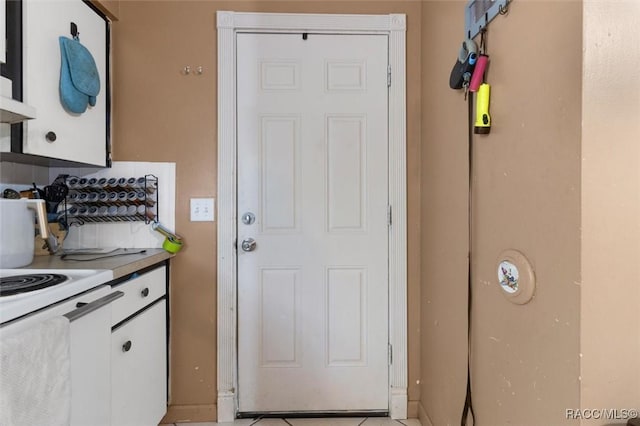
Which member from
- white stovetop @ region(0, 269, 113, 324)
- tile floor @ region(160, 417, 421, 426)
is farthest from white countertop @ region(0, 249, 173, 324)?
tile floor @ region(160, 417, 421, 426)

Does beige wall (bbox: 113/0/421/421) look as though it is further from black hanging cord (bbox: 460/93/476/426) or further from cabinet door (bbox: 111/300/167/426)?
black hanging cord (bbox: 460/93/476/426)

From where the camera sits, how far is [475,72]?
1.10 meters

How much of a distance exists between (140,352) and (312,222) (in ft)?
3.17

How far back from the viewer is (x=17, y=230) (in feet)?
4.01

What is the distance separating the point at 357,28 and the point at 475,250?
1302 millimetres

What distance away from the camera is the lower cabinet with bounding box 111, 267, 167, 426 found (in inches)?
49.4

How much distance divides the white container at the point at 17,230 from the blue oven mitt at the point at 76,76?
0.44 metres

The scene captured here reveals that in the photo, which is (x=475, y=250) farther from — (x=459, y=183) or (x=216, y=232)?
(x=216, y=232)

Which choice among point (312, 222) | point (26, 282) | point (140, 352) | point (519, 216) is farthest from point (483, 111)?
point (140, 352)

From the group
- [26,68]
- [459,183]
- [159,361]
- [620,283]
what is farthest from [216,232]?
[620,283]

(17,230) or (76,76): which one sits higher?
(76,76)

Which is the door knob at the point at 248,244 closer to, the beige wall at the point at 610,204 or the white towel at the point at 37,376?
the white towel at the point at 37,376

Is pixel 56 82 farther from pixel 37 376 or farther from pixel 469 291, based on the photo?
pixel 469 291

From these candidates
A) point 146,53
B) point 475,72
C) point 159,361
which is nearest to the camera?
point 475,72
